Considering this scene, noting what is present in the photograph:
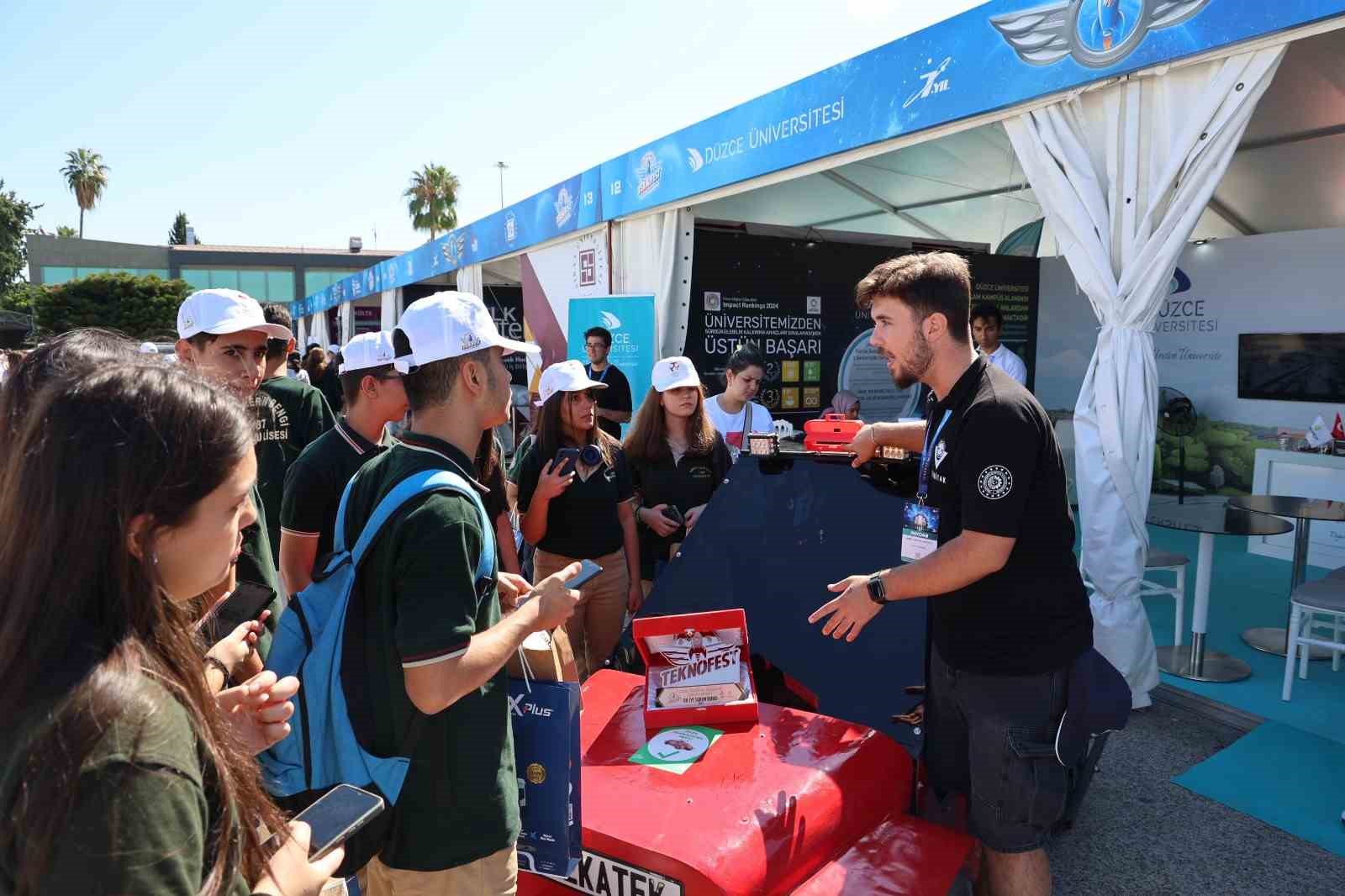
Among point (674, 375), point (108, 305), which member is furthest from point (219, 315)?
point (108, 305)

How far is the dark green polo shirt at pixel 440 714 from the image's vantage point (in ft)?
4.71

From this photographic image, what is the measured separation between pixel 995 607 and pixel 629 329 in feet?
18.8

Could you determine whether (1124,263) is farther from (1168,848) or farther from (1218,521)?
(1168,848)

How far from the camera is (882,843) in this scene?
1775 mm

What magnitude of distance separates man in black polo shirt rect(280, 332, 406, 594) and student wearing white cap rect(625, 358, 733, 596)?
1456 millimetres

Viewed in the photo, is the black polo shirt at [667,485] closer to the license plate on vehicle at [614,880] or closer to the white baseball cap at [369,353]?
the white baseball cap at [369,353]

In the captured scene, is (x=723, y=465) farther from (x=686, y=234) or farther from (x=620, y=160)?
(x=620, y=160)

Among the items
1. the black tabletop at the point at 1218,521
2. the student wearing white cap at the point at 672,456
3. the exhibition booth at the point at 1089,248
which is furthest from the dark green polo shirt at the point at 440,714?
the black tabletop at the point at 1218,521

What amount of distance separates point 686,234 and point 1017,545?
216 inches

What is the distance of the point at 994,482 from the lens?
203 cm

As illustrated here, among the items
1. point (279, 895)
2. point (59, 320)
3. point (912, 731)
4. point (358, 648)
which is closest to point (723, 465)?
point (912, 731)

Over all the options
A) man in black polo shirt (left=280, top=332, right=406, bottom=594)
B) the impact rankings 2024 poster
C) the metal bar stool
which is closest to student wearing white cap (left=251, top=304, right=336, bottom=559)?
man in black polo shirt (left=280, top=332, right=406, bottom=594)

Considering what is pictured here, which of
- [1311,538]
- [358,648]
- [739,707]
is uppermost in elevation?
[358,648]

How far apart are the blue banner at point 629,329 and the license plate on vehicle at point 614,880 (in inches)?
219
